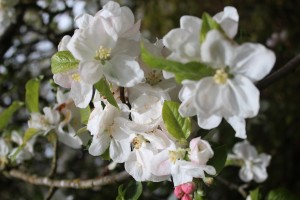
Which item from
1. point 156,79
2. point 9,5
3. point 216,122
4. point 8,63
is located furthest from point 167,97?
point 8,63

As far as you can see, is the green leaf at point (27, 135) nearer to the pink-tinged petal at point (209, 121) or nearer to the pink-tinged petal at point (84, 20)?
the pink-tinged petal at point (84, 20)

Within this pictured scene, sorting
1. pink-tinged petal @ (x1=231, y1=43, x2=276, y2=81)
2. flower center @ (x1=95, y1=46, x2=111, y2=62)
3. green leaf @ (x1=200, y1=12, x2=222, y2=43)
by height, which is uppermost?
green leaf @ (x1=200, y1=12, x2=222, y2=43)

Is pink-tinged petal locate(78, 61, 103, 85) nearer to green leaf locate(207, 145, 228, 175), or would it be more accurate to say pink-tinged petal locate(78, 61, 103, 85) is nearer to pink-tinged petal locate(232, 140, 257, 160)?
green leaf locate(207, 145, 228, 175)

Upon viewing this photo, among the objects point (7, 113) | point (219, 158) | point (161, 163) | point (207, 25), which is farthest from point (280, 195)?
point (7, 113)

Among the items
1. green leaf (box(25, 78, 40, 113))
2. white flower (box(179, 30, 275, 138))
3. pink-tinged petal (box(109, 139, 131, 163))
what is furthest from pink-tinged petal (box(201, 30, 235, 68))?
green leaf (box(25, 78, 40, 113))

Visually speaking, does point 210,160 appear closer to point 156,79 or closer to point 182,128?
point 182,128

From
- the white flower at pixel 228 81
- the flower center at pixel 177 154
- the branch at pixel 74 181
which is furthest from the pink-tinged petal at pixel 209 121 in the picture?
the branch at pixel 74 181

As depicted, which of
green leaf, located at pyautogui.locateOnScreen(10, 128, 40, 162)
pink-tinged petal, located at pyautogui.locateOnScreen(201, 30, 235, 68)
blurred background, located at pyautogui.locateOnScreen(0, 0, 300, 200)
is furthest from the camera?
blurred background, located at pyautogui.locateOnScreen(0, 0, 300, 200)
